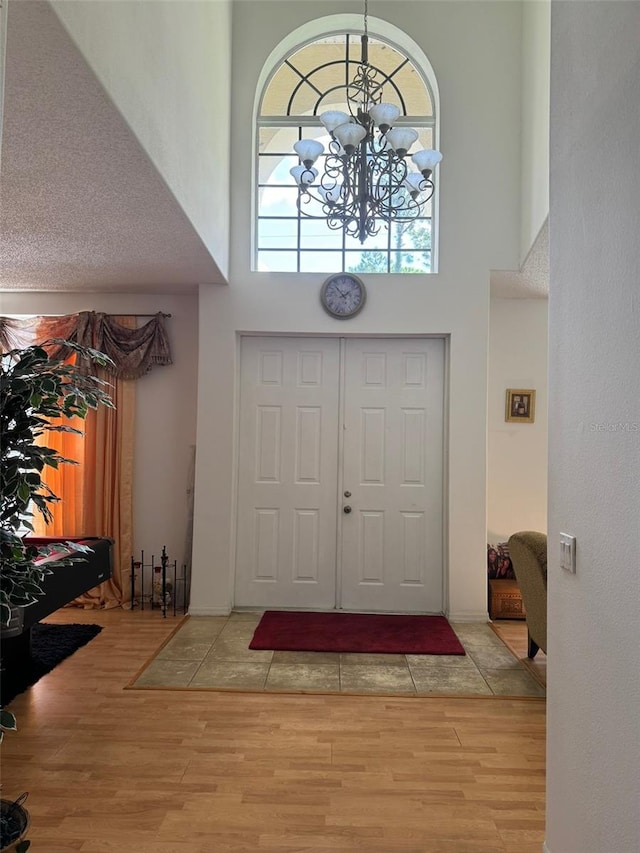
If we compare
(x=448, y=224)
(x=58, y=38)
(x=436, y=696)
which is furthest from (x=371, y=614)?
(x=58, y=38)

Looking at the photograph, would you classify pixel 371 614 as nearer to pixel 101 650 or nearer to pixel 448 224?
pixel 101 650

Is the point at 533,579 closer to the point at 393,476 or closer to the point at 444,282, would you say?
the point at 393,476

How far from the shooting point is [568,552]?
6.00ft

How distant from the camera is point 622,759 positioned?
1467 millimetres

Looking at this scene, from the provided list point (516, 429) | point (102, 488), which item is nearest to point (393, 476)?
point (516, 429)

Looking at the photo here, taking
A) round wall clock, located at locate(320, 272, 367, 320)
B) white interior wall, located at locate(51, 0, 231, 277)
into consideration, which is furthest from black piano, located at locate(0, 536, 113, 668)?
round wall clock, located at locate(320, 272, 367, 320)

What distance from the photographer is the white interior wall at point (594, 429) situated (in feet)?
4.80

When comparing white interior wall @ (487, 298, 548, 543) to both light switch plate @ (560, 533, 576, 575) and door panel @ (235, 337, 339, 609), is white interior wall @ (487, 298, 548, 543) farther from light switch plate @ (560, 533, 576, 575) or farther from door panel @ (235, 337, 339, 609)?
light switch plate @ (560, 533, 576, 575)

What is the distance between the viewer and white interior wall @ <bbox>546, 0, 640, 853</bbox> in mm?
1463

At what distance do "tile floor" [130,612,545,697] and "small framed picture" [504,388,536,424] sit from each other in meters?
2.01

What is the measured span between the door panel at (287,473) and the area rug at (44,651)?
49.7 inches

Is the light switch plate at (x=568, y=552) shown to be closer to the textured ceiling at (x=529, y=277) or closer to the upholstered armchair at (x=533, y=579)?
the upholstered armchair at (x=533, y=579)

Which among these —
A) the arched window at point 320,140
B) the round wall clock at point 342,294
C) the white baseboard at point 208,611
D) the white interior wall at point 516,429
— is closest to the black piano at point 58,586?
the white baseboard at point 208,611

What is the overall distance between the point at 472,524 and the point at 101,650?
2.89m
